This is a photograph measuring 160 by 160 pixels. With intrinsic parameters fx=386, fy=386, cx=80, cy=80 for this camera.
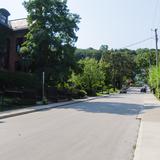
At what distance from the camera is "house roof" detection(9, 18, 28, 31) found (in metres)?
48.9

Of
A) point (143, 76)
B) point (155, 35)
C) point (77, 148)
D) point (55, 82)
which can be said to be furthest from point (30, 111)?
point (143, 76)

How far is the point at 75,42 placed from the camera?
146ft

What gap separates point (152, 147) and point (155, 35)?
50.6m

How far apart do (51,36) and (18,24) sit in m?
11.4

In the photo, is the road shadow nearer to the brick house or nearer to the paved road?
the paved road

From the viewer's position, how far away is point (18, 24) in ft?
170

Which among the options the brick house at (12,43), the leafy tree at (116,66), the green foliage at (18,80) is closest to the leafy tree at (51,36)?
the green foliage at (18,80)

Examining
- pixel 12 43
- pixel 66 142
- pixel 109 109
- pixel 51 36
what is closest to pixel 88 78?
pixel 12 43

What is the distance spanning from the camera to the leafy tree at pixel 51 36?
136 feet

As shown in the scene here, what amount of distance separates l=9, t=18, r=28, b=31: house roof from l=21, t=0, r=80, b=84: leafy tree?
591 centimetres

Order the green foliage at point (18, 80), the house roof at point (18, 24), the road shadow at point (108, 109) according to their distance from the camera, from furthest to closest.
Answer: the house roof at point (18, 24) → the green foliage at point (18, 80) → the road shadow at point (108, 109)

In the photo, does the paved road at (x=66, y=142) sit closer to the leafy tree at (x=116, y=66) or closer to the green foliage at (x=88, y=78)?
the green foliage at (x=88, y=78)

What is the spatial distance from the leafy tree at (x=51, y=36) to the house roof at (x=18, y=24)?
5909 mm

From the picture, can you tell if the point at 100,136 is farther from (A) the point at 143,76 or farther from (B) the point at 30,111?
(A) the point at 143,76
